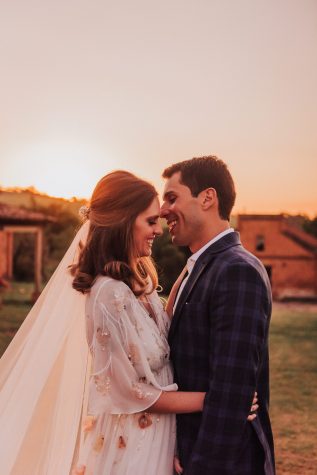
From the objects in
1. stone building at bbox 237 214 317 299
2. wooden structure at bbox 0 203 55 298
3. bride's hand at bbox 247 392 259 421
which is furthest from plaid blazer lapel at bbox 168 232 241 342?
stone building at bbox 237 214 317 299

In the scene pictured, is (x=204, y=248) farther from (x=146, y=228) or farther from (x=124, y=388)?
(x=124, y=388)

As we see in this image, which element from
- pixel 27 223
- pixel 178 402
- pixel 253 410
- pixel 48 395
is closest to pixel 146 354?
pixel 178 402

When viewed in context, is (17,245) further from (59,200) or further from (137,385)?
(137,385)

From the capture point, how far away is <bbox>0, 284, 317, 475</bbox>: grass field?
5.85 m

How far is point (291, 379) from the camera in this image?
10.2 meters

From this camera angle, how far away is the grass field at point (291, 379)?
5.85 m

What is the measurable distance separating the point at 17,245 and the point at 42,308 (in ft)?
64.3

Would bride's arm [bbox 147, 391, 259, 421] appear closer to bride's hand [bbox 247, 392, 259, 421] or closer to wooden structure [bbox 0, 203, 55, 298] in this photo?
bride's hand [bbox 247, 392, 259, 421]

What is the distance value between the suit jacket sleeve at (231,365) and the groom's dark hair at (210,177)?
0.44 m

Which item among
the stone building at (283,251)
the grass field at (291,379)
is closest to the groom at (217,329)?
the grass field at (291,379)

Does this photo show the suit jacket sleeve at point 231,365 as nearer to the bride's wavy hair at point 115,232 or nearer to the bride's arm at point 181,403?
Answer: the bride's arm at point 181,403

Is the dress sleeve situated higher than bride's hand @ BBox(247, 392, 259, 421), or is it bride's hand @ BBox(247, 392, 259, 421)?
the dress sleeve

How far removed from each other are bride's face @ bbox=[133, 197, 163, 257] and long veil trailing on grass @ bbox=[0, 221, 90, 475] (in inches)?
10.6

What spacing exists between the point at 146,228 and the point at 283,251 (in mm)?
24337
